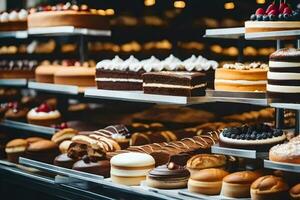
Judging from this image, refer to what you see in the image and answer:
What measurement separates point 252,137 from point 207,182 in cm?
39

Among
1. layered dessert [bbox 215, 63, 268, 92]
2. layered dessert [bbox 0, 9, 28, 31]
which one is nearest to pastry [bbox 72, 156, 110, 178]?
layered dessert [bbox 215, 63, 268, 92]

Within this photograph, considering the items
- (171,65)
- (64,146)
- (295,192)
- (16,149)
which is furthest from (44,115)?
(295,192)

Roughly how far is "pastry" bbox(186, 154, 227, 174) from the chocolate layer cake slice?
1.41 ft

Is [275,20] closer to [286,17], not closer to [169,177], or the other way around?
[286,17]

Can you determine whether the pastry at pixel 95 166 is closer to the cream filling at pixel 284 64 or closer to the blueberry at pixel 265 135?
the blueberry at pixel 265 135

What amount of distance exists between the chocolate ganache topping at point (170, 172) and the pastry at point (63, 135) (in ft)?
4.94

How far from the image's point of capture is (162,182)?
13.1ft

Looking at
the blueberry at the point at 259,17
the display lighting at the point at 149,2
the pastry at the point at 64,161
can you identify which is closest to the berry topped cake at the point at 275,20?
the blueberry at the point at 259,17

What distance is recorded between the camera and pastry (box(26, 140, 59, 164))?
508 cm

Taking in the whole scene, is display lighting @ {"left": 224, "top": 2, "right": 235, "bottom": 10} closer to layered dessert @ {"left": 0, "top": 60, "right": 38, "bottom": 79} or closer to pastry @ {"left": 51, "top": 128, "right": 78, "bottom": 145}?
layered dessert @ {"left": 0, "top": 60, "right": 38, "bottom": 79}

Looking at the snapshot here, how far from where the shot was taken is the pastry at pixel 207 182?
3.82m

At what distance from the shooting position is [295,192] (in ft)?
11.7

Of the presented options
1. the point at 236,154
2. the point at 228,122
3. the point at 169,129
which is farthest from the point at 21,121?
the point at 236,154

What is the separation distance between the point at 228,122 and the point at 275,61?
2.02 m
